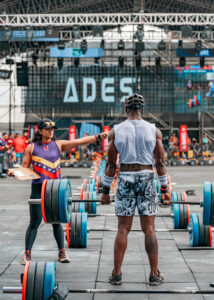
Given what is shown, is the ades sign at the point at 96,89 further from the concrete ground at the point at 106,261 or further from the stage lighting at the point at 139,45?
the concrete ground at the point at 106,261

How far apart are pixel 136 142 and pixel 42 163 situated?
1.39 metres

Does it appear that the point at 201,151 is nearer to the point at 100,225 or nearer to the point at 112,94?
the point at 112,94

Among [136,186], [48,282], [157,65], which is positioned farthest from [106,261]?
[157,65]

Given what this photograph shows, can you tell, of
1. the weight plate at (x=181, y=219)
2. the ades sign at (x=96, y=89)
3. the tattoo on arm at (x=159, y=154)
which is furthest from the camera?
the ades sign at (x=96, y=89)

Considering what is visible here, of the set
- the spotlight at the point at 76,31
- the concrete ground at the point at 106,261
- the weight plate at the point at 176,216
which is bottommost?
the concrete ground at the point at 106,261

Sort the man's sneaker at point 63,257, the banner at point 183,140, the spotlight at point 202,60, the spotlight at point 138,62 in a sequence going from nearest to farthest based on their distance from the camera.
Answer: the man's sneaker at point 63,257 → the banner at point 183,140 → the spotlight at point 138,62 → the spotlight at point 202,60

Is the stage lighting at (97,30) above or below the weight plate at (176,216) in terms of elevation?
above

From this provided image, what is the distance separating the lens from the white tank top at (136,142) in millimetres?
5039

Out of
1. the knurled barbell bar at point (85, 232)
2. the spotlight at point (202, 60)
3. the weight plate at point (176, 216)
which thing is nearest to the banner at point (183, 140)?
the spotlight at point (202, 60)

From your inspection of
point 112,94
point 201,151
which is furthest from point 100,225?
point 112,94

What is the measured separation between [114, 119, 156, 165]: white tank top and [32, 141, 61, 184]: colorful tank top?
1.18m

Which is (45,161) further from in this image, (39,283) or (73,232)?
(39,283)

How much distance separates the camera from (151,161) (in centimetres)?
511

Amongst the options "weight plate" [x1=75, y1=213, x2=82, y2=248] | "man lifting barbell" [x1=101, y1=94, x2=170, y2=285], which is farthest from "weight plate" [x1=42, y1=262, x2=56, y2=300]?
"weight plate" [x1=75, y1=213, x2=82, y2=248]
